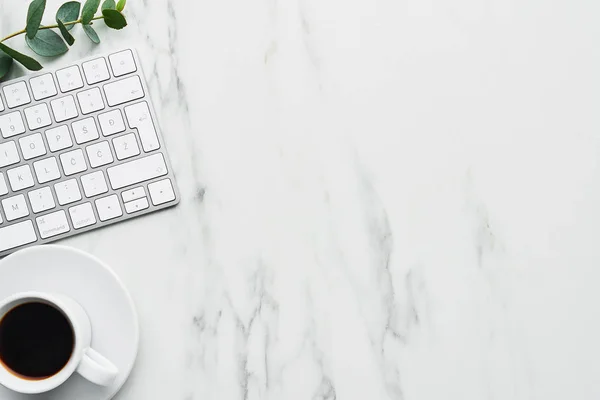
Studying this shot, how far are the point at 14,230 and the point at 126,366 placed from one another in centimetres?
17

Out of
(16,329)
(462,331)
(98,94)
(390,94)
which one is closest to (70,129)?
(98,94)

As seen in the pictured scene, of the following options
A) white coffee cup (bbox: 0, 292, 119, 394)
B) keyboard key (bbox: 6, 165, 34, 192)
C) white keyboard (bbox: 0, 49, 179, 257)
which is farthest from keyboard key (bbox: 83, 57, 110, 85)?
white coffee cup (bbox: 0, 292, 119, 394)

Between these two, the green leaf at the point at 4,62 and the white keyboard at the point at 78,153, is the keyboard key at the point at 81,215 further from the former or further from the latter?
the green leaf at the point at 4,62

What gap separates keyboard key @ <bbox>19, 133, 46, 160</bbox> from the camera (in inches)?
26.8

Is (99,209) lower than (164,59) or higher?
lower

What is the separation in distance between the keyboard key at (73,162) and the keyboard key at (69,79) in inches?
2.5

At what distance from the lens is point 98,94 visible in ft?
2.26

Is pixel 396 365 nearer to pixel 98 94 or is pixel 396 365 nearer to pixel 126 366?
pixel 126 366

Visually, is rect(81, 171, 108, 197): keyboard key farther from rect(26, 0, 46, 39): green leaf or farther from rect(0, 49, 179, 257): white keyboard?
rect(26, 0, 46, 39): green leaf

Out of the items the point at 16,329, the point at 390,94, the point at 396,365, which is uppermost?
the point at 390,94

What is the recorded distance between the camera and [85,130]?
0.69 m

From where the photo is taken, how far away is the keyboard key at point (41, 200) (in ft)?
2.22

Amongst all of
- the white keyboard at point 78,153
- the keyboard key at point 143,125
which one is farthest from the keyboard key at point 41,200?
the keyboard key at point 143,125

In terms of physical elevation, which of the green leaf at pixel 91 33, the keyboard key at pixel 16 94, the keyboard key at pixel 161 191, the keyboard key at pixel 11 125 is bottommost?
the keyboard key at pixel 161 191
